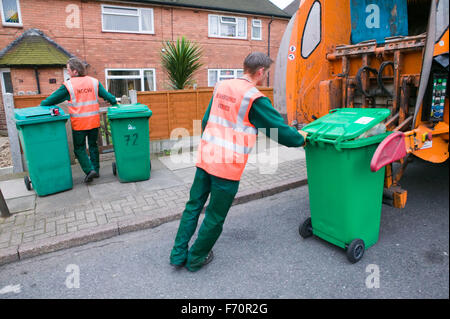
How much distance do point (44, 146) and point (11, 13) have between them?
403 inches

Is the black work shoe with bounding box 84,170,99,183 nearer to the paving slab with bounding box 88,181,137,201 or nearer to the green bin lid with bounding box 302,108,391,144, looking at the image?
the paving slab with bounding box 88,181,137,201

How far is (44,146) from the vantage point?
424 centimetres

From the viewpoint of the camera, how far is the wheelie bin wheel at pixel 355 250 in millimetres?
2750

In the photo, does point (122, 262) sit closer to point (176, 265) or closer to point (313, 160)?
point (176, 265)

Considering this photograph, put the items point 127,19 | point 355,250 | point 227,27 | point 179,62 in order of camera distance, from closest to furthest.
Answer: point 355,250
point 179,62
point 127,19
point 227,27

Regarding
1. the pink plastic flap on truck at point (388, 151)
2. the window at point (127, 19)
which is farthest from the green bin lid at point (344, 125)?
the window at point (127, 19)

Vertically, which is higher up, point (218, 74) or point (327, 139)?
point (218, 74)

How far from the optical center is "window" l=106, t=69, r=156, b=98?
531 inches

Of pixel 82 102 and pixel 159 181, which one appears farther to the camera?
pixel 159 181

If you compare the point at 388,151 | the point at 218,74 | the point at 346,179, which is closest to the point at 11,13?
the point at 218,74

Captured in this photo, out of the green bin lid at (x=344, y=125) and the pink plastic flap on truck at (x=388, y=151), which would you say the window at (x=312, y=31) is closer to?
the green bin lid at (x=344, y=125)

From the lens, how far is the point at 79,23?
492 inches

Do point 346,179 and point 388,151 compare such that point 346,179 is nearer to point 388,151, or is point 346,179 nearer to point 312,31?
point 388,151

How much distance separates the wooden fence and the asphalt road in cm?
329
